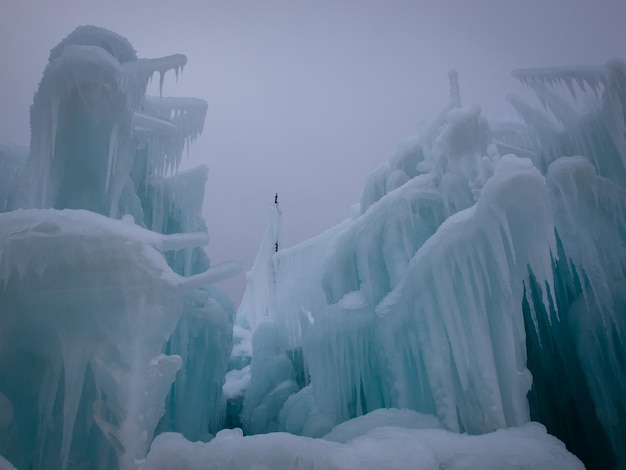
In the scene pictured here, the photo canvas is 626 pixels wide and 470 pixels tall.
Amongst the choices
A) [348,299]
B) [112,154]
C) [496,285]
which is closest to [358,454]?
[496,285]

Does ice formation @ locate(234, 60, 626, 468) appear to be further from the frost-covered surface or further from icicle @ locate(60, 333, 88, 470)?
icicle @ locate(60, 333, 88, 470)

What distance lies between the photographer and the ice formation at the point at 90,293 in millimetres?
5035

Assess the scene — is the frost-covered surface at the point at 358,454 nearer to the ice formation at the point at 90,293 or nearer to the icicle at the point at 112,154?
the ice formation at the point at 90,293

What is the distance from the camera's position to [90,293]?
5.30 metres

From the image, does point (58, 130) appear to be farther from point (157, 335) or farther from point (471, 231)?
point (471, 231)

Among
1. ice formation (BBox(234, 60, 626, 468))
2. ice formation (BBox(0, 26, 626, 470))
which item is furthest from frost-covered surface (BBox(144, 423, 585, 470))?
ice formation (BBox(234, 60, 626, 468))

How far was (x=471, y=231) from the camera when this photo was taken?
19.9 feet

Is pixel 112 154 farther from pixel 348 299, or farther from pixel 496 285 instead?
pixel 496 285

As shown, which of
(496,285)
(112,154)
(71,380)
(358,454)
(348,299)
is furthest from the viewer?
(348,299)

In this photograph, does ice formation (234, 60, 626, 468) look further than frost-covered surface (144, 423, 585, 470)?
Yes

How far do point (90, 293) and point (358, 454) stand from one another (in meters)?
3.64

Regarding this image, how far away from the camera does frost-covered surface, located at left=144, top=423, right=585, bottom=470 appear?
406cm

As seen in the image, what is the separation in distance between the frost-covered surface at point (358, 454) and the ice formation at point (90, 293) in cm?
81

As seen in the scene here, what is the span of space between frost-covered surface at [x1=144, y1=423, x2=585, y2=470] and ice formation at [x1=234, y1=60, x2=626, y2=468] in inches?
40.4
